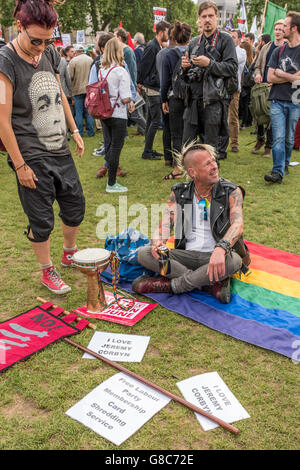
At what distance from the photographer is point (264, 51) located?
23.6 ft

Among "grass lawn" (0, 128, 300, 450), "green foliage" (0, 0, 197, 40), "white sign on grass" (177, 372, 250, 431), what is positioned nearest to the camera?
"grass lawn" (0, 128, 300, 450)

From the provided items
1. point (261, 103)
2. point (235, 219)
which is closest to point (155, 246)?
point (235, 219)

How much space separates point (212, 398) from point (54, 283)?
1768 millimetres

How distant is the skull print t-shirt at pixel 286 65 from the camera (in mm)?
5570

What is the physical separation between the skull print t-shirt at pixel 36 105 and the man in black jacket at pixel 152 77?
421cm

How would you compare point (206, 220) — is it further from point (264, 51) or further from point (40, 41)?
point (264, 51)

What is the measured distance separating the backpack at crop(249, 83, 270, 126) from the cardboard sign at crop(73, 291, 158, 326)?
17.0ft

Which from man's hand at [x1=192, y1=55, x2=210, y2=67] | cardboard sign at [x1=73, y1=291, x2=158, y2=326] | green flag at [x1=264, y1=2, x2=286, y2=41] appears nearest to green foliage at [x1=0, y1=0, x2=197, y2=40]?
green flag at [x1=264, y1=2, x2=286, y2=41]

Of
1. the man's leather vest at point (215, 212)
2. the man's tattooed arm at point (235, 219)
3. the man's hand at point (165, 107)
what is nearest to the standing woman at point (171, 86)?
the man's hand at point (165, 107)

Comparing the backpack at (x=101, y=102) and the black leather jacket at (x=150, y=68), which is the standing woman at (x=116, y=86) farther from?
the black leather jacket at (x=150, y=68)

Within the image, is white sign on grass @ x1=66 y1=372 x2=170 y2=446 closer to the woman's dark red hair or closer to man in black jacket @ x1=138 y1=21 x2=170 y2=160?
the woman's dark red hair

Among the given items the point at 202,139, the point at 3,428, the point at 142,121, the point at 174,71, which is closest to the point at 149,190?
the point at 202,139

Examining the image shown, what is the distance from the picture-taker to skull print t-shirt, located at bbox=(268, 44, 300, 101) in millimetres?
5570

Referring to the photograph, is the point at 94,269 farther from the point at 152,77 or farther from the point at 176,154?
the point at 152,77
